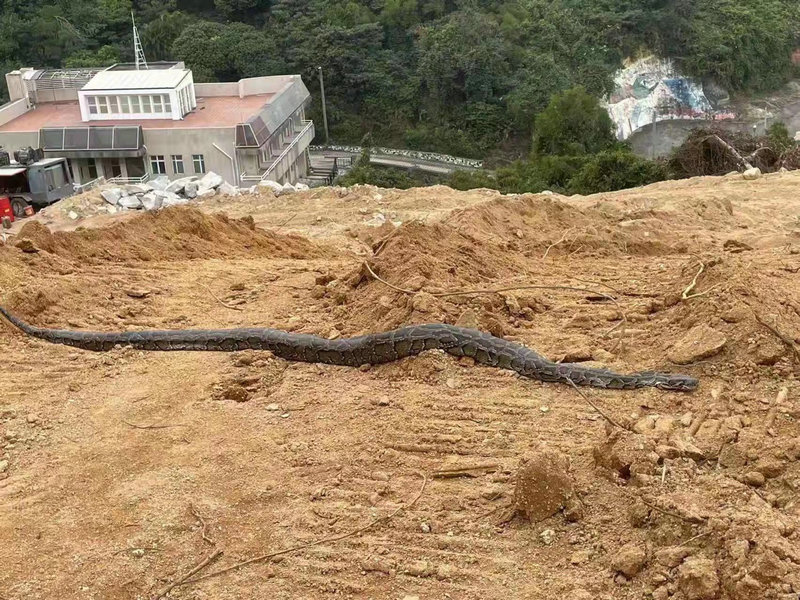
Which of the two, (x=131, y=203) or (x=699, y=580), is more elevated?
(x=699, y=580)

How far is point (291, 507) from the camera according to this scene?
17.9ft

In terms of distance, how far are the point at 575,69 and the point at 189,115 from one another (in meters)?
22.3

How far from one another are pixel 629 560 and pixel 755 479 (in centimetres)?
99

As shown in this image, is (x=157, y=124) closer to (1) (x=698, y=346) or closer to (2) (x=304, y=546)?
(1) (x=698, y=346)

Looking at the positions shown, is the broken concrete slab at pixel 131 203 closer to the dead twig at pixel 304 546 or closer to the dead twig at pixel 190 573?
the dead twig at pixel 190 573

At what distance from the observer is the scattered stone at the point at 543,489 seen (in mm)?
4863

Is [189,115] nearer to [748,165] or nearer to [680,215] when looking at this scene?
[748,165]

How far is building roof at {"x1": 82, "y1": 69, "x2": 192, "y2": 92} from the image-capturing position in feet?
97.7

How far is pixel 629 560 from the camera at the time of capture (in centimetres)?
434

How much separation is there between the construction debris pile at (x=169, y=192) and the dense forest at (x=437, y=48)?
1000 inches

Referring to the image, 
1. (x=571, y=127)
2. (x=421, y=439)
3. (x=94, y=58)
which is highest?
(x=421, y=439)

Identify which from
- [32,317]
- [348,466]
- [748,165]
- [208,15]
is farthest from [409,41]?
[348,466]

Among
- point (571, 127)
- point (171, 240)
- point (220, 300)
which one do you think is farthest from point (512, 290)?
point (571, 127)

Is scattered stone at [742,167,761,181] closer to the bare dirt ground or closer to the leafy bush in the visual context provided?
the leafy bush
